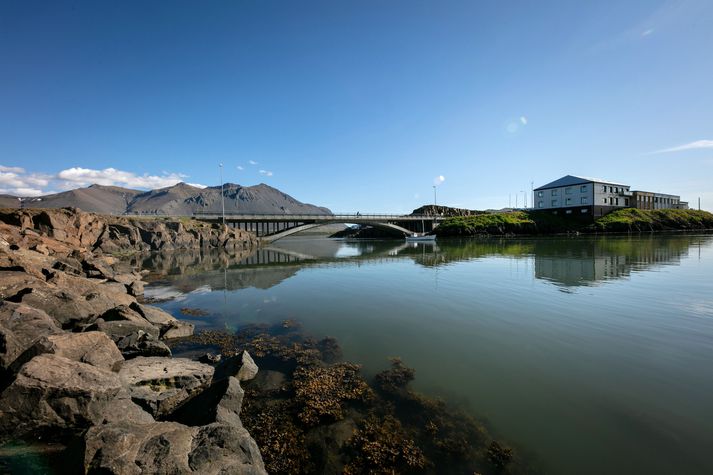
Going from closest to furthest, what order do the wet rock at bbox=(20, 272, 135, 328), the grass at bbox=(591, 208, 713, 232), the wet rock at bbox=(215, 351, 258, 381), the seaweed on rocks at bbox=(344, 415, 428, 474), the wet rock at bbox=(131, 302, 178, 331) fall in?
the seaweed on rocks at bbox=(344, 415, 428, 474) → the wet rock at bbox=(215, 351, 258, 381) → the wet rock at bbox=(20, 272, 135, 328) → the wet rock at bbox=(131, 302, 178, 331) → the grass at bbox=(591, 208, 713, 232)

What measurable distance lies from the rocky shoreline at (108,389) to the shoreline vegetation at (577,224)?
93935 mm

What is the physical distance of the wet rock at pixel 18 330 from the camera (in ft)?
19.5

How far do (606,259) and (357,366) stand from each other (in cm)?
3407

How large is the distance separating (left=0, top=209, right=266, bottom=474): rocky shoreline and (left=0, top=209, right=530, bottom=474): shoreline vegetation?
0.02 m

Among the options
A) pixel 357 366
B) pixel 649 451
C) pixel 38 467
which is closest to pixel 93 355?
pixel 38 467

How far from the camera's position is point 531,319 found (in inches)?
537

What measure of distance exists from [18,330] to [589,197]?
115 m

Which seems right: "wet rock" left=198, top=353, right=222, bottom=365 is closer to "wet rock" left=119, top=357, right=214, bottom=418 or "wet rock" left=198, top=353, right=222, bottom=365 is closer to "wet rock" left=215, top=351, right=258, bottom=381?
"wet rock" left=215, top=351, right=258, bottom=381

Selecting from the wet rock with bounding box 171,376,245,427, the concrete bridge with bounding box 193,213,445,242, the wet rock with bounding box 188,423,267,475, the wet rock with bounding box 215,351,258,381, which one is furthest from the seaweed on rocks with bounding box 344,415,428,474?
the concrete bridge with bounding box 193,213,445,242

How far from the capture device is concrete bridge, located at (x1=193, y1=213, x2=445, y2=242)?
7694 cm

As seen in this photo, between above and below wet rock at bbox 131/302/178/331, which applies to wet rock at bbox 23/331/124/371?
above

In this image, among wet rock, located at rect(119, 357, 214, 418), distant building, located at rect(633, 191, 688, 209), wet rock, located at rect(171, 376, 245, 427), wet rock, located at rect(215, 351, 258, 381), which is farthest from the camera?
distant building, located at rect(633, 191, 688, 209)

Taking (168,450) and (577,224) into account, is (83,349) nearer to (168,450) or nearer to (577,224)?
(168,450)

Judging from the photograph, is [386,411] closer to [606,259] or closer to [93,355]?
[93,355]
